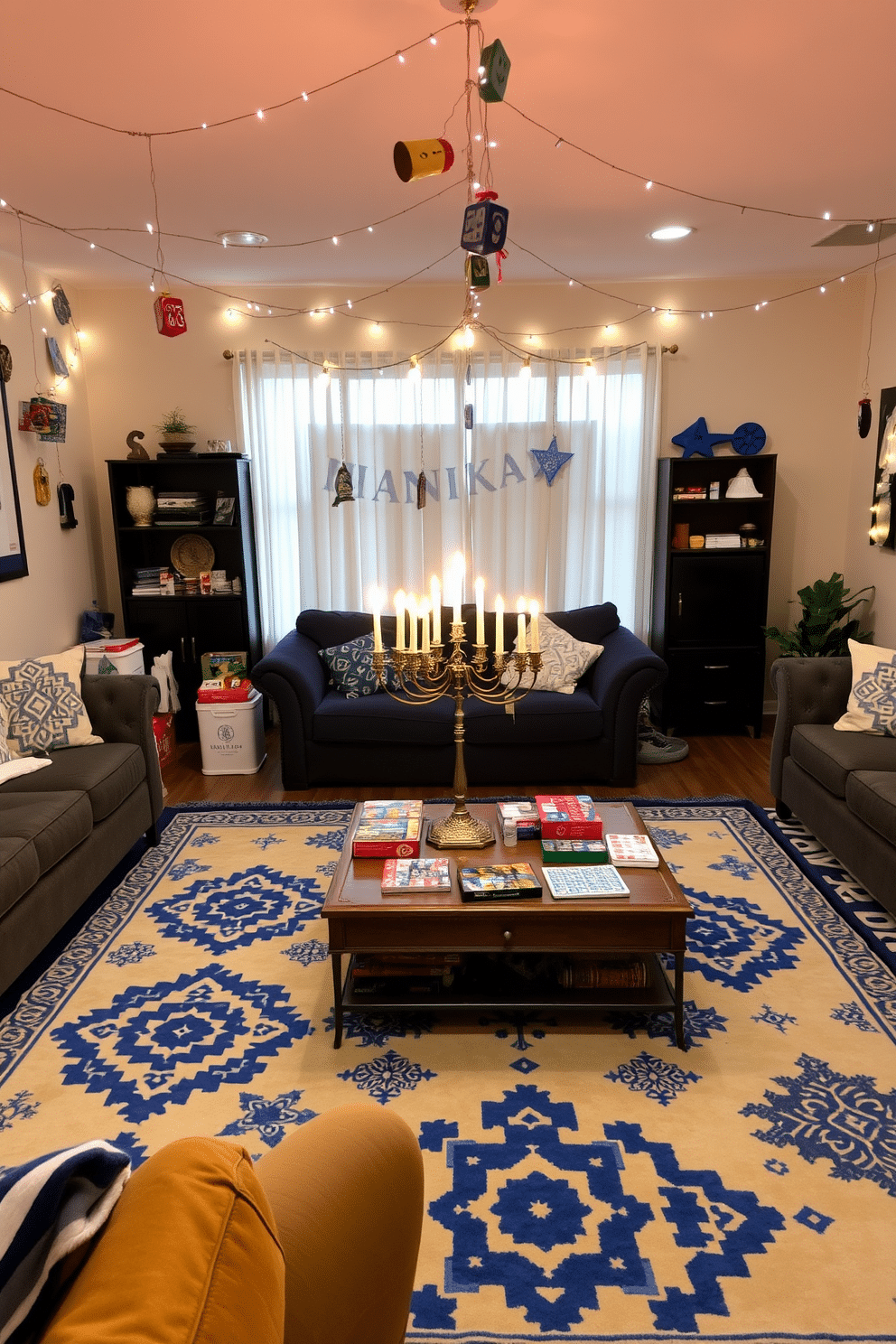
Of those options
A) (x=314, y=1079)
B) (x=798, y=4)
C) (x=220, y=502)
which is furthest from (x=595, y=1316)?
(x=220, y=502)

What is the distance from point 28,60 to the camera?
249 cm

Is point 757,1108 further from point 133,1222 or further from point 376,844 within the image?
point 133,1222

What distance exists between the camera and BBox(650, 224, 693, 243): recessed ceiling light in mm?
4262

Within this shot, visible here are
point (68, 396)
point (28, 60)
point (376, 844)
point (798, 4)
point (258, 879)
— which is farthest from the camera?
point (68, 396)

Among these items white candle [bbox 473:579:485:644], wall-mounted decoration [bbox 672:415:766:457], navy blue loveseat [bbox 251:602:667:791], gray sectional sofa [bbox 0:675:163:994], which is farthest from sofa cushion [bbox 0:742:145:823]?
wall-mounted decoration [bbox 672:415:766:457]

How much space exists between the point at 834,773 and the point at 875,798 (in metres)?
0.35

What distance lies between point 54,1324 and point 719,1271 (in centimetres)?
159

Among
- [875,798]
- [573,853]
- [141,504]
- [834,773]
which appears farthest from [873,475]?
[141,504]

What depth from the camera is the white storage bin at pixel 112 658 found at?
16.8 feet

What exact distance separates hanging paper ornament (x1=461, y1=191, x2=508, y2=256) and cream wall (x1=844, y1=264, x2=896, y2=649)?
344 centimetres

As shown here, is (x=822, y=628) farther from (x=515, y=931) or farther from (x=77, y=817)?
(x=77, y=817)

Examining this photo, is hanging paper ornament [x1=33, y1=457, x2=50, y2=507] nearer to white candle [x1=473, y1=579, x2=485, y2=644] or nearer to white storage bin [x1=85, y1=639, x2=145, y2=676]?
white storage bin [x1=85, y1=639, x2=145, y2=676]

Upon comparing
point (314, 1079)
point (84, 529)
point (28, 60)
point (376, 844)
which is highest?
point (28, 60)

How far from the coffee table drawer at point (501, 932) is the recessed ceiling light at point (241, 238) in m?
3.25
